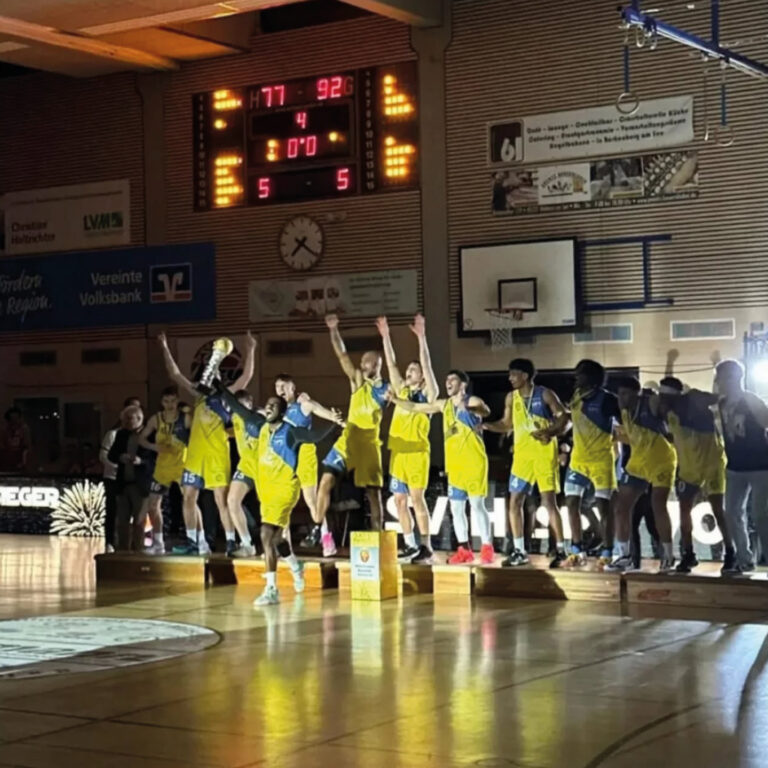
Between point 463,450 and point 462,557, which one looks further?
point 462,557

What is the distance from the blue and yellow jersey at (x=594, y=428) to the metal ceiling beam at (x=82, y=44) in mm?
9819

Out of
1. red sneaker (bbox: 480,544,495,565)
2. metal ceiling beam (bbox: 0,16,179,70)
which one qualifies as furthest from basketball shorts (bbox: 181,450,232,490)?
metal ceiling beam (bbox: 0,16,179,70)

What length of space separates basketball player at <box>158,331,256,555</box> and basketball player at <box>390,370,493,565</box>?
2.83m

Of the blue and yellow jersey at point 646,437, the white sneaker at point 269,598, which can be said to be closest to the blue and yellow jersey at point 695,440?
the blue and yellow jersey at point 646,437

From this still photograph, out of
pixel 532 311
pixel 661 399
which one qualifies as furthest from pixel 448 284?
pixel 661 399

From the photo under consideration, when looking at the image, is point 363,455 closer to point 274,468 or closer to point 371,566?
point 371,566

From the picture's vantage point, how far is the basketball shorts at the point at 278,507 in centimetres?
1452

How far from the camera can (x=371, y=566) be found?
15016mm

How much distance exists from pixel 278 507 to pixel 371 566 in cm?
120

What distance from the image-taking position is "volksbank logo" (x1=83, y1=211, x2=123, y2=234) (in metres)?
24.5

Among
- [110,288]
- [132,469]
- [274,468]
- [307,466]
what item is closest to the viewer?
[274,468]

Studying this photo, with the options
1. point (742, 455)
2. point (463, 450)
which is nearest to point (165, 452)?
point (463, 450)

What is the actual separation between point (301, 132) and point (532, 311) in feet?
14.5

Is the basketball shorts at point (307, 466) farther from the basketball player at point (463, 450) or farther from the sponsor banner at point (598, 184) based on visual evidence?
the sponsor banner at point (598, 184)
